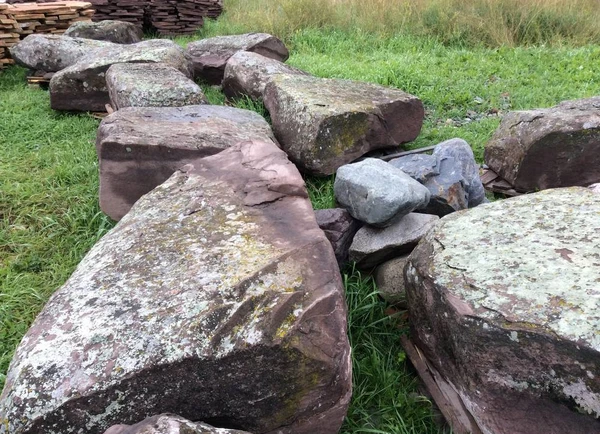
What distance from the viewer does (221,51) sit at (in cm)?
616

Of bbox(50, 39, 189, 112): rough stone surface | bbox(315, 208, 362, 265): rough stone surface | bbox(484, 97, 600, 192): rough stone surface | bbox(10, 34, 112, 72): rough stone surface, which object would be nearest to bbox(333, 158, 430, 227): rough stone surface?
bbox(315, 208, 362, 265): rough stone surface

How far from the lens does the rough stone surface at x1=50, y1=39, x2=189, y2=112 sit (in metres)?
4.98

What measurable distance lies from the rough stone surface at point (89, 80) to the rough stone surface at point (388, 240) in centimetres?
308

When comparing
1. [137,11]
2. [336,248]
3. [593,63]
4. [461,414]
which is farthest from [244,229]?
[137,11]

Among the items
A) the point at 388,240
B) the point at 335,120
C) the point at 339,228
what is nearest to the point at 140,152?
the point at 339,228

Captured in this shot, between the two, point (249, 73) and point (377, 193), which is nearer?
point (377, 193)

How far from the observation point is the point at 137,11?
30.7 feet

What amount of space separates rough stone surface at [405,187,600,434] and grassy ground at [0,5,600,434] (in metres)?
0.29

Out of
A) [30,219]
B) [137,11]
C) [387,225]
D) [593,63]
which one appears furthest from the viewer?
[137,11]

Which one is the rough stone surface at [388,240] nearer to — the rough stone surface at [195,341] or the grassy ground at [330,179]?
the grassy ground at [330,179]

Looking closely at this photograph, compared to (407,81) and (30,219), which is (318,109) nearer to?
(30,219)

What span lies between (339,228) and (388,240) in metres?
0.27

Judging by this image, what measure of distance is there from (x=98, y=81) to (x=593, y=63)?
5074 millimetres

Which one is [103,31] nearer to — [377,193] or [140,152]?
[140,152]
